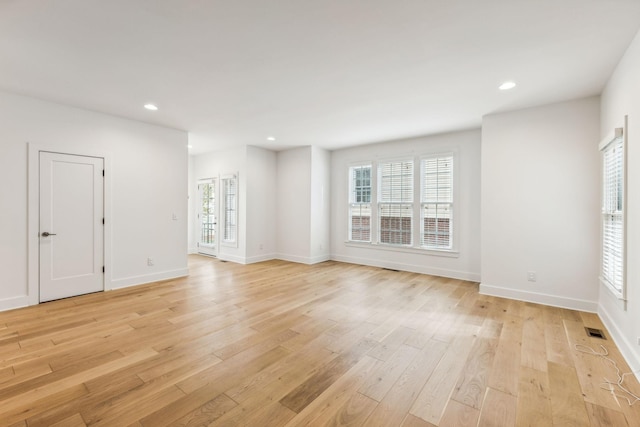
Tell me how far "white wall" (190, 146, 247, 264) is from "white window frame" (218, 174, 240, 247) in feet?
0.26

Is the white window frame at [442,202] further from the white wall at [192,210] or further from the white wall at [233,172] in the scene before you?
the white wall at [192,210]

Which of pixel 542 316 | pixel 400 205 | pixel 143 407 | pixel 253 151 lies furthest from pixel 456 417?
pixel 253 151

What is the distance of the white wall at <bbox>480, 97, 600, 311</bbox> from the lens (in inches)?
147

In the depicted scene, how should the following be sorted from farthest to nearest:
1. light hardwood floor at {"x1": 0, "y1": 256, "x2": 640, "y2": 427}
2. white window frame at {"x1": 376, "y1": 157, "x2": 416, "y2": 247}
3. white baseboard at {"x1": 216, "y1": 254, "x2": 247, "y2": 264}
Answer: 1. white baseboard at {"x1": 216, "y1": 254, "x2": 247, "y2": 264}
2. white window frame at {"x1": 376, "y1": 157, "x2": 416, "y2": 247}
3. light hardwood floor at {"x1": 0, "y1": 256, "x2": 640, "y2": 427}

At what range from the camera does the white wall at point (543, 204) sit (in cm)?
374

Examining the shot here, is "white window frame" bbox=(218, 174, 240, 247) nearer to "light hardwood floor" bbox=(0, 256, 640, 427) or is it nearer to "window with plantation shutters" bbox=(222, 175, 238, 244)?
"window with plantation shutters" bbox=(222, 175, 238, 244)

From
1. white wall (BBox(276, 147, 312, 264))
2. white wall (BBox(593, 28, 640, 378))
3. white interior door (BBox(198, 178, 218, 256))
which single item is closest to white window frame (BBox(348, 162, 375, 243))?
white wall (BBox(276, 147, 312, 264))

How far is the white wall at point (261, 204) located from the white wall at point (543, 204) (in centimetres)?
476

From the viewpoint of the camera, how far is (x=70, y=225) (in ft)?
13.9

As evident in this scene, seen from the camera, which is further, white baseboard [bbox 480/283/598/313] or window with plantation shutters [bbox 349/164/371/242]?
window with plantation shutters [bbox 349/164/371/242]

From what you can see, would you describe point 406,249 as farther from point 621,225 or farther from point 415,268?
point 621,225

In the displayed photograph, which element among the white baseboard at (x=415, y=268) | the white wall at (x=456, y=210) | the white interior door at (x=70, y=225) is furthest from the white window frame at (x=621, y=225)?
the white interior door at (x=70, y=225)

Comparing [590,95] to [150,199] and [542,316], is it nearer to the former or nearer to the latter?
[542,316]

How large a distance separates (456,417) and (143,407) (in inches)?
79.7
